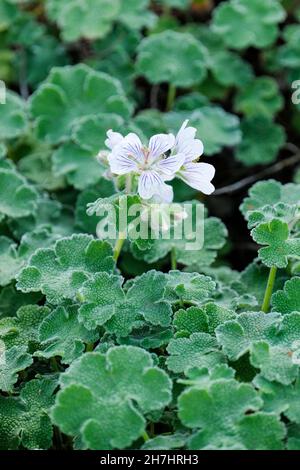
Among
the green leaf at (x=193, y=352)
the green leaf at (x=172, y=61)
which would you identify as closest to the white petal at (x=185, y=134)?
the green leaf at (x=193, y=352)

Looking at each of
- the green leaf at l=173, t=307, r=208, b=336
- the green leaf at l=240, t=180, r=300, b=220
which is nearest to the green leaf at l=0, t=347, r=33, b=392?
the green leaf at l=173, t=307, r=208, b=336

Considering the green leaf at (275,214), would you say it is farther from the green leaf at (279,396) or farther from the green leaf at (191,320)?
the green leaf at (279,396)

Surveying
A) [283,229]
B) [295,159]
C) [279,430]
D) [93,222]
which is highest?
[283,229]

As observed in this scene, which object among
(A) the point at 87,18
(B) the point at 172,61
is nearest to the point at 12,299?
(B) the point at 172,61

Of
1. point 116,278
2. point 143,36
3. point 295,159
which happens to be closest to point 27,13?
point 143,36
